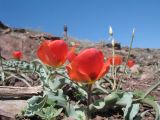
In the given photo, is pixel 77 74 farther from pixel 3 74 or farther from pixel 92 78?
pixel 3 74

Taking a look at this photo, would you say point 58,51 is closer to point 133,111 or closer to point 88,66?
point 88,66

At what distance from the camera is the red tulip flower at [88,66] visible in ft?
6.22

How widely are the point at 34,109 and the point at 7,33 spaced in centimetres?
872

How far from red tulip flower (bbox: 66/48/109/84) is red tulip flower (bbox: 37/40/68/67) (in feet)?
1.34

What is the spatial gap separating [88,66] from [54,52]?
49cm

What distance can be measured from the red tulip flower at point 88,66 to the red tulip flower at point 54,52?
409mm

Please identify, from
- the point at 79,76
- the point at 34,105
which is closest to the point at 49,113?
the point at 34,105

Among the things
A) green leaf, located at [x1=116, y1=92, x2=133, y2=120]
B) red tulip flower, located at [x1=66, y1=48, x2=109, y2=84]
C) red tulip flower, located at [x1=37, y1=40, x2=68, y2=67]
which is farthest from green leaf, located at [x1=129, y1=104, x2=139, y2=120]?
red tulip flower, located at [x1=66, y1=48, x2=109, y2=84]

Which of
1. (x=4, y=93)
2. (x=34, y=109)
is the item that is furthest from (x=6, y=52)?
(x=34, y=109)

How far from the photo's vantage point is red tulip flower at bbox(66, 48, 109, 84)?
1895mm

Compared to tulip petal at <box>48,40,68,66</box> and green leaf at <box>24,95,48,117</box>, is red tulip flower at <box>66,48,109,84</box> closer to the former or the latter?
tulip petal at <box>48,40,68,66</box>

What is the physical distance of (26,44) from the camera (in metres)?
10.2

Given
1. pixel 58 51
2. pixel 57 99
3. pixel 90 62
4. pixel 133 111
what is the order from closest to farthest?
Result: pixel 90 62 → pixel 58 51 → pixel 133 111 → pixel 57 99

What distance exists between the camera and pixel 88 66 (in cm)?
190
